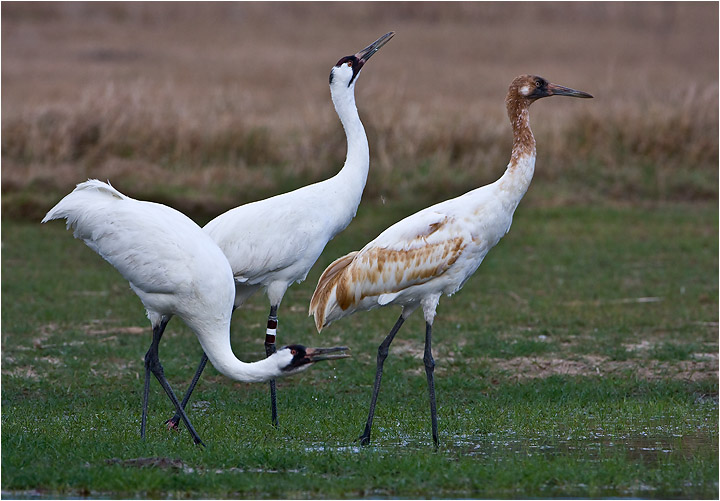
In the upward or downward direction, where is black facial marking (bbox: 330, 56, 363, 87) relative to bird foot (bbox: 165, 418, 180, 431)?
upward

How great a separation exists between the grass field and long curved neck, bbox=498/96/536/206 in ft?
4.68

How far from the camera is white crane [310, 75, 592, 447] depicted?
686cm

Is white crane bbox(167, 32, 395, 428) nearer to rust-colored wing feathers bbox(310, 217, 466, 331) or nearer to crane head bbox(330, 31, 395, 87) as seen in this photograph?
crane head bbox(330, 31, 395, 87)

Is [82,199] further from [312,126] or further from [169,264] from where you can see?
[312,126]

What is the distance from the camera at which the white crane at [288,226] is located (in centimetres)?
732

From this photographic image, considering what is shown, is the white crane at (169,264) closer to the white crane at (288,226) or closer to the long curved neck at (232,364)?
the long curved neck at (232,364)

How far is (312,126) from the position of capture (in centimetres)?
1795

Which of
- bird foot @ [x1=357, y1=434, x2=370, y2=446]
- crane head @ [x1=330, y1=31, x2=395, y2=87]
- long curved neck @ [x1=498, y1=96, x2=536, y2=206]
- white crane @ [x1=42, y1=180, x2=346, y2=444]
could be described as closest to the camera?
white crane @ [x1=42, y1=180, x2=346, y2=444]

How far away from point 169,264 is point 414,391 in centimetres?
251

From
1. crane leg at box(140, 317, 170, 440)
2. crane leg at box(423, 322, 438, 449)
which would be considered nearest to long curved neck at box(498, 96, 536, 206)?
crane leg at box(423, 322, 438, 449)

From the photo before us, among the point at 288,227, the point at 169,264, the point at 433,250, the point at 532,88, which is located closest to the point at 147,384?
the point at 169,264

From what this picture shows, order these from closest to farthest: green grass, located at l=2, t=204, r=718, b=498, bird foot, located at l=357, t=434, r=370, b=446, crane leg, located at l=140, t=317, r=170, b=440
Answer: green grass, located at l=2, t=204, r=718, b=498 → bird foot, located at l=357, t=434, r=370, b=446 → crane leg, located at l=140, t=317, r=170, b=440

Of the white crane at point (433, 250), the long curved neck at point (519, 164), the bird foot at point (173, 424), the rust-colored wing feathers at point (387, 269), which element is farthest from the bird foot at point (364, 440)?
the long curved neck at point (519, 164)

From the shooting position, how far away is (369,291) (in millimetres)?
7082
